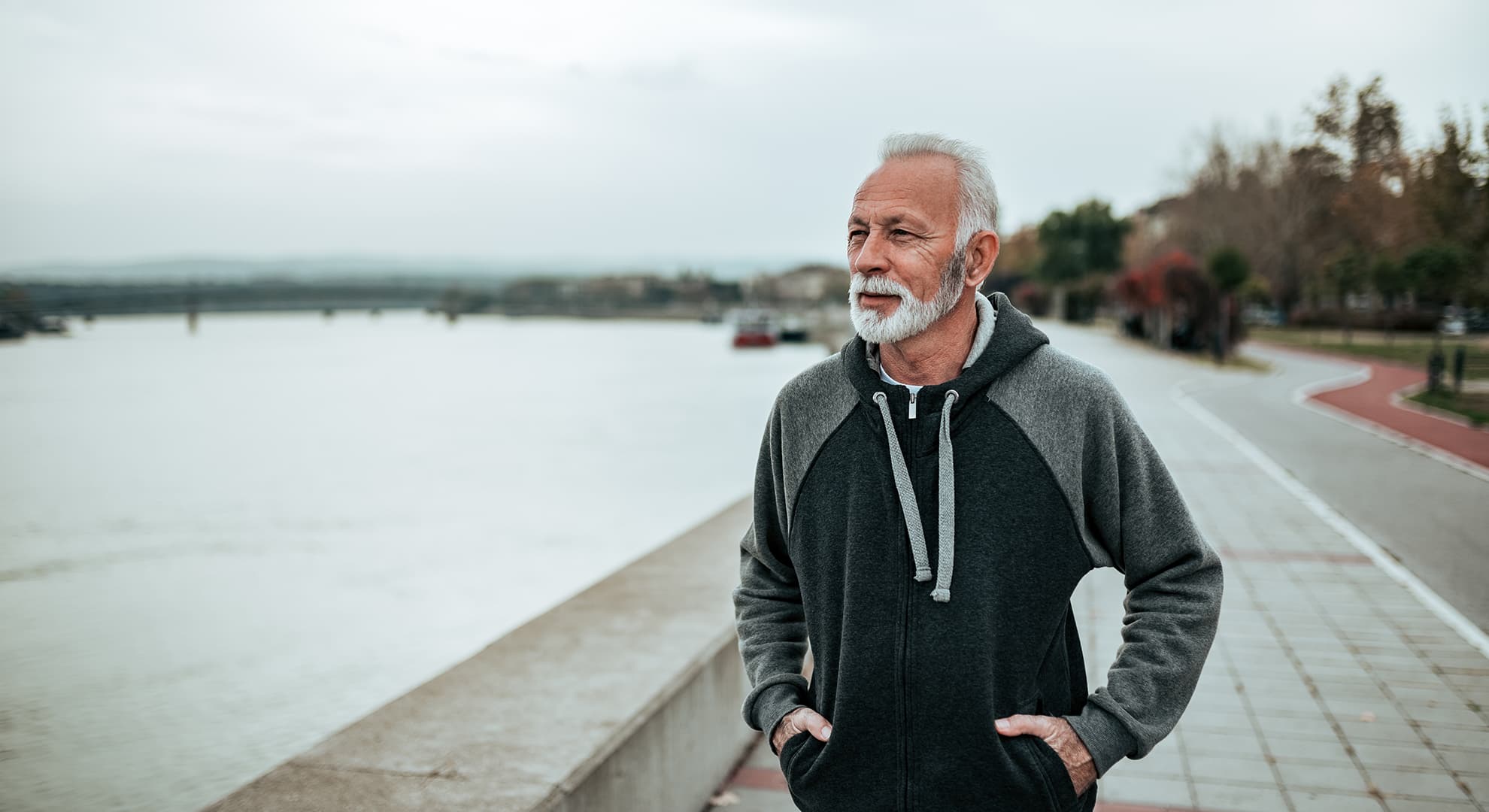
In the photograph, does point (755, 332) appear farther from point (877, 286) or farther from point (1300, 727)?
point (877, 286)

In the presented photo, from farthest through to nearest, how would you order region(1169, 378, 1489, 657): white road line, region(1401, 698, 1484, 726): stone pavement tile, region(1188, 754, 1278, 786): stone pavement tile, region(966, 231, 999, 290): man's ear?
region(1169, 378, 1489, 657): white road line, region(1401, 698, 1484, 726): stone pavement tile, region(1188, 754, 1278, 786): stone pavement tile, region(966, 231, 999, 290): man's ear

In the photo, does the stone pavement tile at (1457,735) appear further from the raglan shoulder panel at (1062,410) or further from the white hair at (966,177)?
the white hair at (966,177)

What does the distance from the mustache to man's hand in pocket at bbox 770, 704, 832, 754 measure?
2.22ft

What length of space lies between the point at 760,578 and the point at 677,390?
41384mm

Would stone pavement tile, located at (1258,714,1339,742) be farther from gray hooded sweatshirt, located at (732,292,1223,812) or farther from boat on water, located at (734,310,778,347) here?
boat on water, located at (734,310,778,347)

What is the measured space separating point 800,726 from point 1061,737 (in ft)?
1.31

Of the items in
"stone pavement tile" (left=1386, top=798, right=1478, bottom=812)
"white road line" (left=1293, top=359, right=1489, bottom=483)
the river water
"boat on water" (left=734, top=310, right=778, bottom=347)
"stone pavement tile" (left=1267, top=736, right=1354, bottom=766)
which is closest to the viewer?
"stone pavement tile" (left=1386, top=798, right=1478, bottom=812)

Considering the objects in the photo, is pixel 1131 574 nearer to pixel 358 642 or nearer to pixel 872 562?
pixel 872 562

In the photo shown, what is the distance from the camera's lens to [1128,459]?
1.59 metres

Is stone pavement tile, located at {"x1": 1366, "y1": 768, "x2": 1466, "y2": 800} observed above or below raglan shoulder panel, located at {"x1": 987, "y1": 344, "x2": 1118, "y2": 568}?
below

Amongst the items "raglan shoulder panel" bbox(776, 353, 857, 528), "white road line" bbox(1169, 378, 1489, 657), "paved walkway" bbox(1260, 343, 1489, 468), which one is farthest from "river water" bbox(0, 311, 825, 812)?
"paved walkway" bbox(1260, 343, 1489, 468)

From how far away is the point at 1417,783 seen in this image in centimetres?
353

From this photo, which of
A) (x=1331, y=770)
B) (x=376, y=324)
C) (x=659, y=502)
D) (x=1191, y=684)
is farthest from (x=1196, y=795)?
(x=376, y=324)

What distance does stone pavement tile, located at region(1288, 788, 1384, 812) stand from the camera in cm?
335
